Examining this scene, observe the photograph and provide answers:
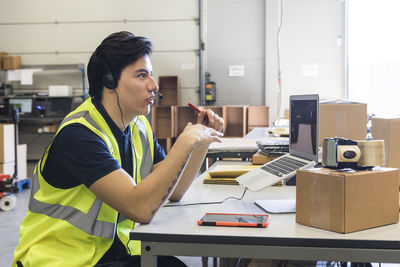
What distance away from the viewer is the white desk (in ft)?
3.47

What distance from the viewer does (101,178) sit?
1.23 metres

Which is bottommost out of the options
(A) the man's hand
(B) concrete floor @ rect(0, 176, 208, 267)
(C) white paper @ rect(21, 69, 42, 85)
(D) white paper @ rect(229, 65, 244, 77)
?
(B) concrete floor @ rect(0, 176, 208, 267)

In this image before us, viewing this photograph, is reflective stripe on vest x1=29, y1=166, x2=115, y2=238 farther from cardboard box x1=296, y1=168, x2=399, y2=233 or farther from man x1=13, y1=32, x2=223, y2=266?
cardboard box x1=296, y1=168, x2=399, y2=233

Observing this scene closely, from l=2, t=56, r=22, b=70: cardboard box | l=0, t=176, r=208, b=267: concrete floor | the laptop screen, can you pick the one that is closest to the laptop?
the laptop screen

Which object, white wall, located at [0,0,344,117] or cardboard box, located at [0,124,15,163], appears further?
white wall, located at [0,0,344,117]

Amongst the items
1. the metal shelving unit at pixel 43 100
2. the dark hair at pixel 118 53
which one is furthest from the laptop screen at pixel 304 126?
the metal shelving unit at pixel 43 100

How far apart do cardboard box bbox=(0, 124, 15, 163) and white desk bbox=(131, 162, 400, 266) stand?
15.5 ft

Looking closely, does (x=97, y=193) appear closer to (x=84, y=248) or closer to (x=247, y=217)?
(x=84, y=248)

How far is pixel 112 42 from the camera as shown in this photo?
1.44 meters

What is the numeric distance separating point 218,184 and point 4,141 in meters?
4.28

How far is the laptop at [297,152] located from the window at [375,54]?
129 inches

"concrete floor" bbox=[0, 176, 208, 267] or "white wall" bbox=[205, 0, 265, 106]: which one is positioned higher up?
"white wall" bbox=[205, 0, 265, 106]

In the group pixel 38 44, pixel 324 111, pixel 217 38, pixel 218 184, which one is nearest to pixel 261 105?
pixel 217 38

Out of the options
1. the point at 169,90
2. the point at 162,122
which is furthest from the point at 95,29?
the point at 162,122
